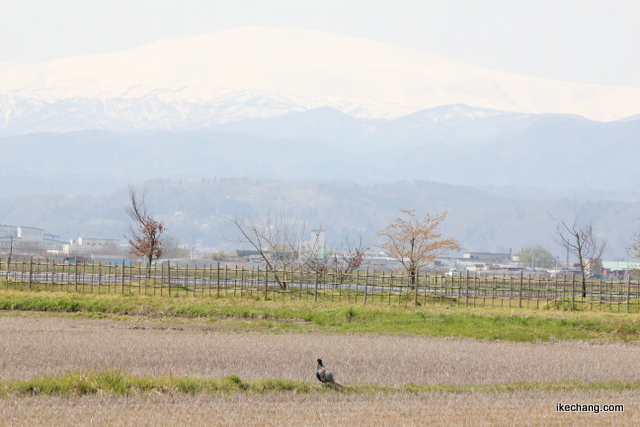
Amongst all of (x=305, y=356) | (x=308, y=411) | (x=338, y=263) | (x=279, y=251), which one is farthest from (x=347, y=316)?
(x=338, y=263)

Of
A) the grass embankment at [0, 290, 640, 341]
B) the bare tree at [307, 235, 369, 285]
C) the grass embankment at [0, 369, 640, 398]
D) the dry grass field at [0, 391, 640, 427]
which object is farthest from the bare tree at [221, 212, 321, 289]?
the dry grass field at [0, 391, 640, 427]

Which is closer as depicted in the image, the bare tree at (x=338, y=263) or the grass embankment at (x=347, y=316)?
the grass embankment at (x=347, y=316)

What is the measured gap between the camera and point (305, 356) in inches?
786

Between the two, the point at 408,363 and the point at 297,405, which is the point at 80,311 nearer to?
the point at 408,363

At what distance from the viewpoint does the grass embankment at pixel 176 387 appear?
1408 cm

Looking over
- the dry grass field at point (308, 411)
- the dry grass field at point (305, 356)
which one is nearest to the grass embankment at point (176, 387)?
the dry grass field at point (308, 411)

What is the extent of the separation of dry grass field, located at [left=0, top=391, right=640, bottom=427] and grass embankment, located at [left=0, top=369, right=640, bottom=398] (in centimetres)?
34

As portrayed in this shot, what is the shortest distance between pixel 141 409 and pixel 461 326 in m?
17.7

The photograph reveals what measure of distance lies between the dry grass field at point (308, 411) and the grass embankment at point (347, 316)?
41.3ft

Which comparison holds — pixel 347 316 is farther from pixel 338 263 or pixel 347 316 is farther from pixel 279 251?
pixel 338 263

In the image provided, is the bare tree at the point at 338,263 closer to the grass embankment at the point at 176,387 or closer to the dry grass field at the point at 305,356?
the dry grass field at the point at 305,356

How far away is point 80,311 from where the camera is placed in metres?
33.8

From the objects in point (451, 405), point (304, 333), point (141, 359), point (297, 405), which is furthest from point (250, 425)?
point (304, 333)

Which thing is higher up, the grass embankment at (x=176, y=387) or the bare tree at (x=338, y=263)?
the bare tree at (x=338, y=263)
